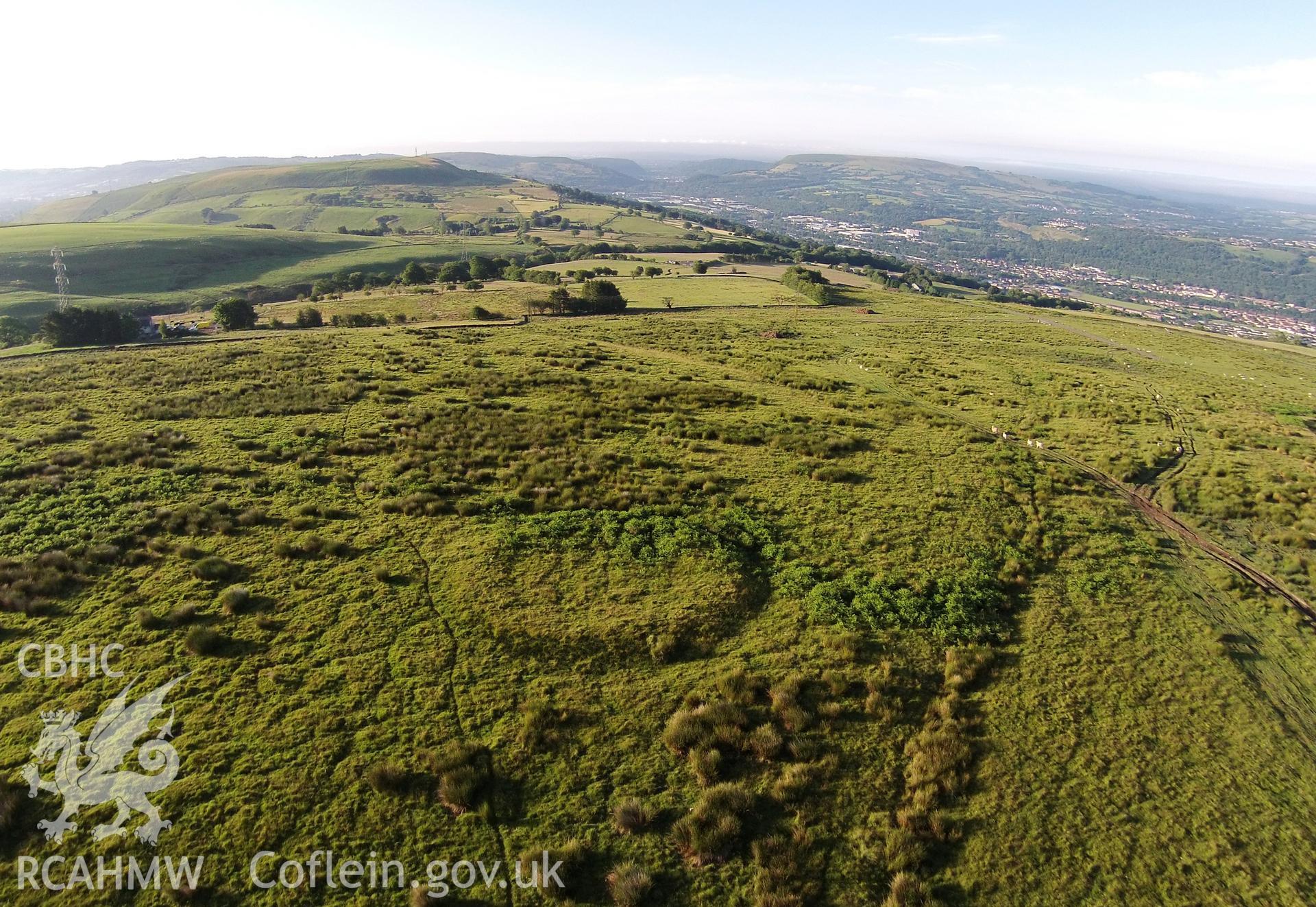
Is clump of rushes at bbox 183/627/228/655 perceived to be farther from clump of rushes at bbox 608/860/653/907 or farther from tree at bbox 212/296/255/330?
tree at bbox 212/296/255/330

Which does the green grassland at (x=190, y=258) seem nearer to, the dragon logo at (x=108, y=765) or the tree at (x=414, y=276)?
the tree at (x=414, y=276)

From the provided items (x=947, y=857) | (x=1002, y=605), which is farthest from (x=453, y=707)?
(x=1002, y=605)

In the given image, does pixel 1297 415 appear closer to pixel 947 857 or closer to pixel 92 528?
pixel 947 857

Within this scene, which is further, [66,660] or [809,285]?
[809,285]

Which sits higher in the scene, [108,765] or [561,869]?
[108,765]

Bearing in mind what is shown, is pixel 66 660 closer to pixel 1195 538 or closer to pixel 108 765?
pixel 108 765

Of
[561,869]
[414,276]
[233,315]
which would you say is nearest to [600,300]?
[414,276]

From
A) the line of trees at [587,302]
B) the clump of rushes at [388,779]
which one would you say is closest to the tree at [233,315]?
the line of trees at [587,302]

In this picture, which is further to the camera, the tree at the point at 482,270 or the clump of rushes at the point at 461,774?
the tree at the point at 482,270
